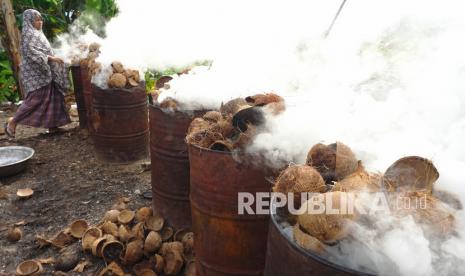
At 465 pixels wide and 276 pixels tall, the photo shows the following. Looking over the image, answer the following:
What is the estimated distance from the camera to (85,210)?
4.66 meters

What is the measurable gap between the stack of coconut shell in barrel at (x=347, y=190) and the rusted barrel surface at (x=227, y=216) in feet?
2.11

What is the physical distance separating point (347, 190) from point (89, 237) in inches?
113

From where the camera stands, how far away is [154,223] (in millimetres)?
3936

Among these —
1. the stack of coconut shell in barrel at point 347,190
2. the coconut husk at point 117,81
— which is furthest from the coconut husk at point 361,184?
the coconut husk at point 117,81

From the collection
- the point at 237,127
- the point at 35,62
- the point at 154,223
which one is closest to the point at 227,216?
the point at 237,127

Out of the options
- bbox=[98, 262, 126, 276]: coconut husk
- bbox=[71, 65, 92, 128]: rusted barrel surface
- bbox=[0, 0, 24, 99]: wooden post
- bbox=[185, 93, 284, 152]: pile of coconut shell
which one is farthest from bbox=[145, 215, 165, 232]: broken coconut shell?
bbox=[0, 0, 24, 99]: wooden post

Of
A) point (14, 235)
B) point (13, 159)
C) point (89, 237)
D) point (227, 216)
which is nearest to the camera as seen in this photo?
point (227, 216)

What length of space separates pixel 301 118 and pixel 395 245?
130cm

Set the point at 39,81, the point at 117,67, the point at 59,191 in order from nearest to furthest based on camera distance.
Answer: the point at 59,191 < the point at 117,67 < the point at 39,81

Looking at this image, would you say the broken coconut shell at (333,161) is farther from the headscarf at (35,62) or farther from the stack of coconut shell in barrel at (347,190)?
the headscarf at (35,62)

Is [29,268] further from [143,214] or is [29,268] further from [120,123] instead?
[120,123]

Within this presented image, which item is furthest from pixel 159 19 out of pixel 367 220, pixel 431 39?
pixel 367 220

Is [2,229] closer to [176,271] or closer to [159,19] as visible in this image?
[176,271]

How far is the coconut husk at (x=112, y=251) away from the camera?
3592 mm
